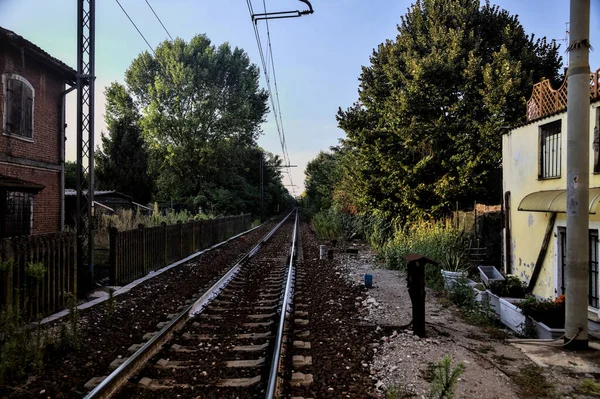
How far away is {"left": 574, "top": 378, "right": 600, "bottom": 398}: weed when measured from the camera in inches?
150

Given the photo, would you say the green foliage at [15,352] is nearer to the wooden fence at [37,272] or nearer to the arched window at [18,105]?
the wooden fence at [37,272]

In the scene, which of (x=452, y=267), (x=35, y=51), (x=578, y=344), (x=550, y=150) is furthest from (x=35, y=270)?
(x=550, y=150)

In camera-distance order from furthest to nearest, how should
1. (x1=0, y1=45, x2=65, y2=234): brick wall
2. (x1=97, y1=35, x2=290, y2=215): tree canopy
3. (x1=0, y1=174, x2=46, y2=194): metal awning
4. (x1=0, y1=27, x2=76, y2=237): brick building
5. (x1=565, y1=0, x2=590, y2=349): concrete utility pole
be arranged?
(x1=97, y1=35, x2=290, y2=215): tree canopy, (x1=0, y1=45, x2=65, y2=234): brick wall, (x1=0, y1=27, x2=76, y2=237): brick building, (x1=0, y1=174, x2=46, y2=194): metal awning, (x1=565, y1=0, x2=590, y2=349): concrete utility pole

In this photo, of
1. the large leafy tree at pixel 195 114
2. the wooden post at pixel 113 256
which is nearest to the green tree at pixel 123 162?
the large leafy tree at pixel 195 114

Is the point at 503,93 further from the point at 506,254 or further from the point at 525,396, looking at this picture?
the point at 525,396

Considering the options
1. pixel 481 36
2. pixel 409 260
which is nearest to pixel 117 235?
pixel 409 260

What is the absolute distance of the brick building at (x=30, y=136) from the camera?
11.4 m

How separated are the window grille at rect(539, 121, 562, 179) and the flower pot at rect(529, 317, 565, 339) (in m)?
3.52

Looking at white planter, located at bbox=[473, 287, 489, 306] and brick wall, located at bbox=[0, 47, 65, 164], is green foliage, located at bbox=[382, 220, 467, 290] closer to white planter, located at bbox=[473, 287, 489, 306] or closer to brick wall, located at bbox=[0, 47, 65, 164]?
white planter, located at bbox=[473, 287, 489, 306]

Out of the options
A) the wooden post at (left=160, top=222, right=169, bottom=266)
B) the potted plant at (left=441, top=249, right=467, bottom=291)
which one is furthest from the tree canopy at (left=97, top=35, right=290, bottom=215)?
the potted plant at (left=441, top=249, right=467, bottom=291)

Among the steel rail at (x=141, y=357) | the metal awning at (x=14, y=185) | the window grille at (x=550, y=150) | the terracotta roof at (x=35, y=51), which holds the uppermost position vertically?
the terracotta roof at (x=35, y=51)

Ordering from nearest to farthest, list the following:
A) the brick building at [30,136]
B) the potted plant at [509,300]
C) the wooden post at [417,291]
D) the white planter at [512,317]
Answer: the wooden post at [417,291] < the white planter at [512,317] < the potted plant at [509,300] < the brick building at [30,136]

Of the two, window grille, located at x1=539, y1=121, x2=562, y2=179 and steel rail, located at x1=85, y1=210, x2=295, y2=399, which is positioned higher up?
window grille, located at x1=539, y1=121, x2=562, y2=179

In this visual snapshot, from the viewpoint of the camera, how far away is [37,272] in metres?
5.77
